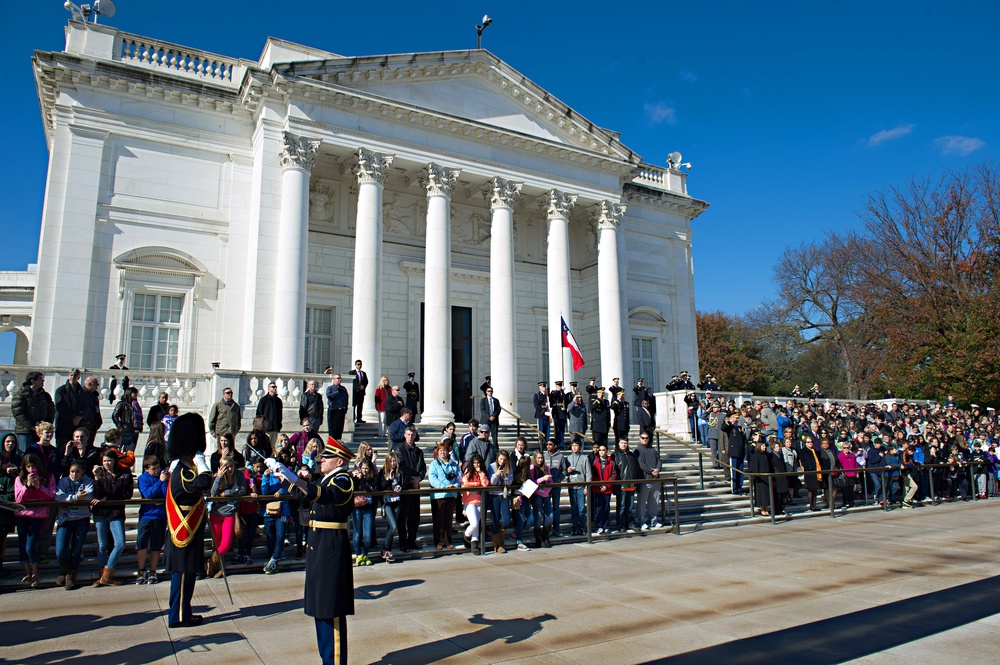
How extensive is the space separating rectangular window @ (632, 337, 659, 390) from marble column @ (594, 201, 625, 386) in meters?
2.69

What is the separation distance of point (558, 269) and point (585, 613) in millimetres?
18004

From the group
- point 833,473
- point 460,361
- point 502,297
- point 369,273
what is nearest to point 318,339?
point 369,273

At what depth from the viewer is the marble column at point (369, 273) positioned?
1945 centimetres

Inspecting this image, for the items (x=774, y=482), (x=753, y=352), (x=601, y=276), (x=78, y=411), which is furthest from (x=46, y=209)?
(x=753, y=352)

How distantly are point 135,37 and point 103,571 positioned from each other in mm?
17348

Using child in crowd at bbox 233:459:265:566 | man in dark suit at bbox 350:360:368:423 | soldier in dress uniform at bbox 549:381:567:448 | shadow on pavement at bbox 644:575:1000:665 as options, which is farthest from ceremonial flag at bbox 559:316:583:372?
shadow on pavement at bbox 644:575:1000:665

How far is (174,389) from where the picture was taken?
1550 cm

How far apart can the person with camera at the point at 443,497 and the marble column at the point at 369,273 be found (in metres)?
7.94

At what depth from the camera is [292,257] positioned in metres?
19.3

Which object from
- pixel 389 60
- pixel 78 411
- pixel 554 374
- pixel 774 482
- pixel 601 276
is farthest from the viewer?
pixel 601 276

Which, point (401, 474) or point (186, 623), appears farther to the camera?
point (401, 474)

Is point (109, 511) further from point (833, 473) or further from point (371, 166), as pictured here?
point (833, 473)

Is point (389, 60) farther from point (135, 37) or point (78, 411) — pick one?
point (78, 411)

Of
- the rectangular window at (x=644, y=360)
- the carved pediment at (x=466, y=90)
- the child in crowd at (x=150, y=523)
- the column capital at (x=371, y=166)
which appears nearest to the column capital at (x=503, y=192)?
the carved pediment at (x=466, y=90)
